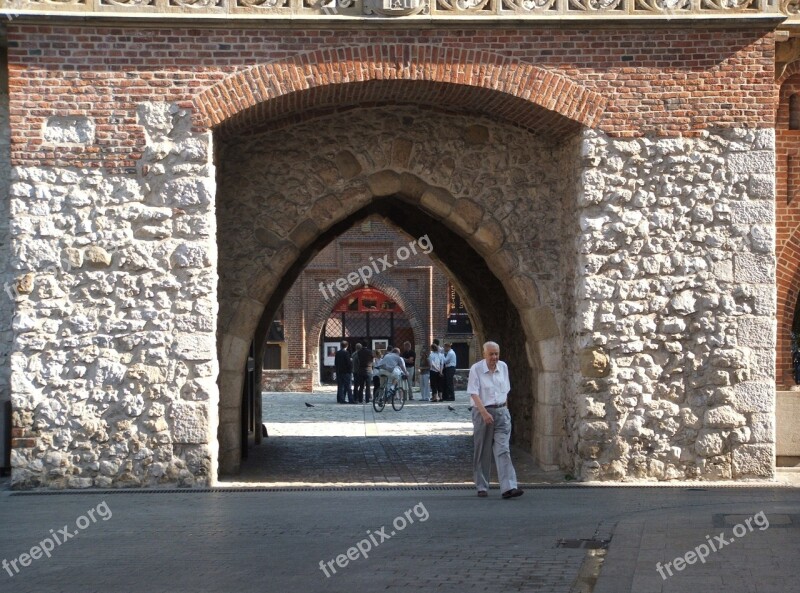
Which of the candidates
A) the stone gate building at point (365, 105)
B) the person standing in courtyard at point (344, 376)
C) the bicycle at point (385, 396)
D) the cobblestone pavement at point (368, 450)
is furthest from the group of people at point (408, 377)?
the stone gate building at point (365, 105)

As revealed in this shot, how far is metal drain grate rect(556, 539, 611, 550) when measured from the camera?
8.36 metres

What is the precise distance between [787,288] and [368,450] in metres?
5.53

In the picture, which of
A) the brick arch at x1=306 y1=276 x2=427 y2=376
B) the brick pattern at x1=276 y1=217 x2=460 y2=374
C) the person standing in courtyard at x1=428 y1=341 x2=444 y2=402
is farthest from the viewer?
the brick arch at x1=306 y1=276 x2=427 y2=376

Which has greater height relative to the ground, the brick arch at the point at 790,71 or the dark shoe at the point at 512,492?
the brick arch at the point at 790,71

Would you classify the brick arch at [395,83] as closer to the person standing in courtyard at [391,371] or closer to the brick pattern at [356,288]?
the person standing in courtyard at [391,371]

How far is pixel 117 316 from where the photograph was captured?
11797 mm

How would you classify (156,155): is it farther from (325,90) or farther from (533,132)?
(533,132)

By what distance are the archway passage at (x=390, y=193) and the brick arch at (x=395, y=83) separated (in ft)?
3.18

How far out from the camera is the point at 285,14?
11680 mm

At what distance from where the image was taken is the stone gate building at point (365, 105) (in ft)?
38.4

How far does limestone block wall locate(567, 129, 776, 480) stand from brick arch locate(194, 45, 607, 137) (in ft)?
1.55

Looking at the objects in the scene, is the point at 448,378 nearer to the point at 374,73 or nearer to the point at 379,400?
the point at 379,400

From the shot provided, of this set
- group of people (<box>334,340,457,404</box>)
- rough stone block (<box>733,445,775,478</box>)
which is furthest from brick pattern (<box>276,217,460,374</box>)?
rough stone block (<box>733,445,775,478</box>)

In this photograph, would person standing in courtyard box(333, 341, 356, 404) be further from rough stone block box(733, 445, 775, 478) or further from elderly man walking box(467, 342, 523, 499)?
elderly man walking box(467, 342, 523, 499)
